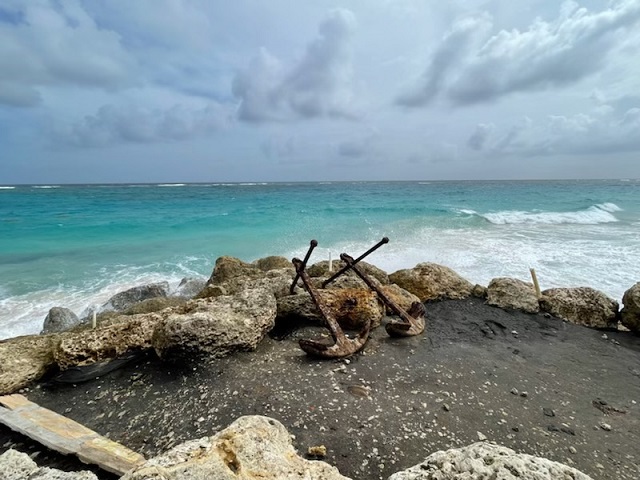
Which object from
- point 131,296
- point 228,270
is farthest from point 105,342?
point 131,296

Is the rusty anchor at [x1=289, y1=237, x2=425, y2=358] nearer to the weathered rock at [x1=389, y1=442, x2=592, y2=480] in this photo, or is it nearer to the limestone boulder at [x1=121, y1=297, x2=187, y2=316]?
the weathered rock at [x1=389, y1=442, x2=592, y2=480]

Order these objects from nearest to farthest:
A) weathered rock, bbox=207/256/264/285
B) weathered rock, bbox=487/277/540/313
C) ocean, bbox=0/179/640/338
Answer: weathered rock, bbox=487/277/540/313 < weathered rock, bbox=207/256/264/285 < ocean, bbox=0/179/640/338

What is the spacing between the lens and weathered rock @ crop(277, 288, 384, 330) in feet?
17.0

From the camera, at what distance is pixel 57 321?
294 inches

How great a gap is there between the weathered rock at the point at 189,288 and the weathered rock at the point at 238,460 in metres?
8.02

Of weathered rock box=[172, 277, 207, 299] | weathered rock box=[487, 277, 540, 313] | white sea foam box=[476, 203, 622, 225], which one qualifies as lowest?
weathered rock box=[172, 277, 207, 299]

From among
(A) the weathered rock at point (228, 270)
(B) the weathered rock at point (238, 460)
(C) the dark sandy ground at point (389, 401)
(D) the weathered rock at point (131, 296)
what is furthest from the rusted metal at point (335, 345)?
(D) the weathered rock at point (131, 296)

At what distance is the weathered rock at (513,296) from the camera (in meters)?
6.17

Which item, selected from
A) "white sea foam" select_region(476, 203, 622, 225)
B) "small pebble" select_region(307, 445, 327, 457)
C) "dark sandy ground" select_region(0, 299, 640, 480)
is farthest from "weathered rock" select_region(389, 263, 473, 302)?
"white sea foam" select_region(476, 203, 622, 225)

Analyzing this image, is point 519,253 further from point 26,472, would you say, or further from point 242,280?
point 26,472

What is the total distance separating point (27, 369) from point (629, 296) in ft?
28.7

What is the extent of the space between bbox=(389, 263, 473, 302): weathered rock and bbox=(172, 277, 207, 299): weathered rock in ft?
19.3

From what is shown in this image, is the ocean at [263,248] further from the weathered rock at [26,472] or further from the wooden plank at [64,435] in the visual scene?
the weathered rock at [26,472]

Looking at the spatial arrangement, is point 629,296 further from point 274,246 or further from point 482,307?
point 274,246
